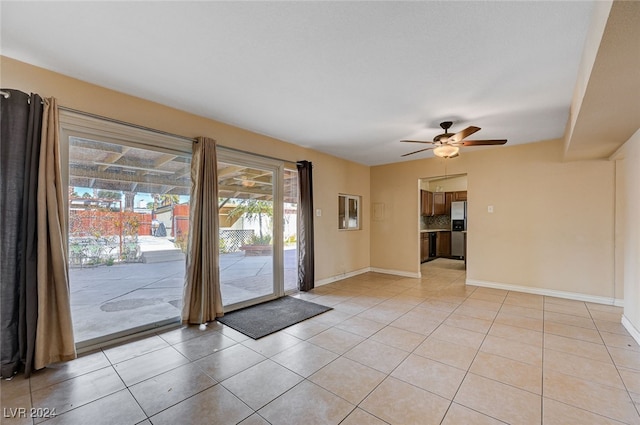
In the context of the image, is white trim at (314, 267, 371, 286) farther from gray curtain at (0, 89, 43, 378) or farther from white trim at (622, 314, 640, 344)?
white trim at (622, 314, 640, 344)

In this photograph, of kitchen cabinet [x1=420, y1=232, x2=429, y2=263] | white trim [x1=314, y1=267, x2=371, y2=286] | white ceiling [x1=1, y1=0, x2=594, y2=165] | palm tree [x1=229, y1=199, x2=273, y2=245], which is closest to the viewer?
white ceiling [x1=1, y1=0, x2=594, y2=165]

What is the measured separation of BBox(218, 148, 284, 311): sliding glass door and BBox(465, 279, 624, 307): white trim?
3765 millimetres

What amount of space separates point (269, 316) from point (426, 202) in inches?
243

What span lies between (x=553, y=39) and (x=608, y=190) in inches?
137

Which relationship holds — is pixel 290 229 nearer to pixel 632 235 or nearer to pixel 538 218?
pixel 538 218

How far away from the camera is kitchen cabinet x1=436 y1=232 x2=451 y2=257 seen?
8375mm

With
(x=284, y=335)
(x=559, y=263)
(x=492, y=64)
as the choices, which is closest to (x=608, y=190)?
(x=559, y=263)

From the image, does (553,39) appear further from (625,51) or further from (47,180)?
(47,180)

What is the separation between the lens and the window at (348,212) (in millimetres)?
5801

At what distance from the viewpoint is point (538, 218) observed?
4484mm

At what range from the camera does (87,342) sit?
2600 mm

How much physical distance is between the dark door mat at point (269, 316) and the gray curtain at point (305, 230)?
20.5 inches

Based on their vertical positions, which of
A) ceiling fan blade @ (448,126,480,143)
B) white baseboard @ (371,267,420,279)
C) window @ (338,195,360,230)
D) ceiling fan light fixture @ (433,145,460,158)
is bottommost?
white baseboard @ (371,267,420,279)

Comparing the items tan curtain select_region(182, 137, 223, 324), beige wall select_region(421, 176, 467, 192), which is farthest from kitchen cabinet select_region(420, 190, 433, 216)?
tan curtain select_region(182, 137, 223, 324)
